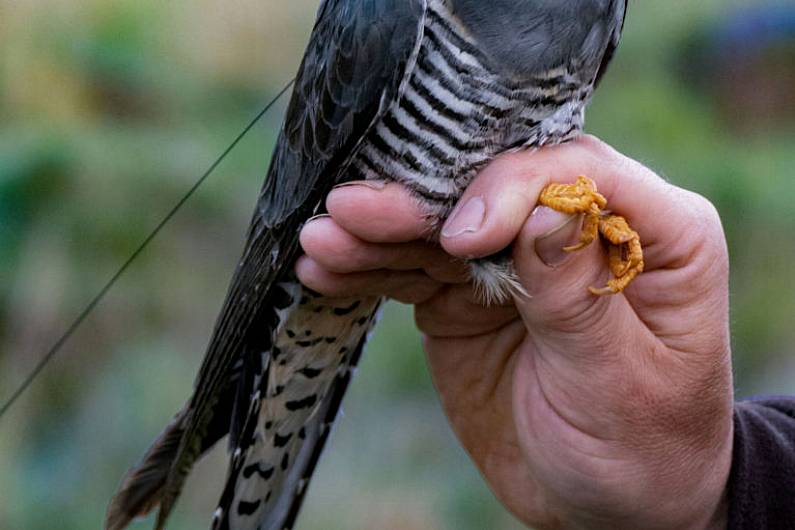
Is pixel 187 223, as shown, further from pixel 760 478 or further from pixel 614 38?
pixel 760 478

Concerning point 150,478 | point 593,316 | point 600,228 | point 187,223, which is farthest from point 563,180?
point 187,223

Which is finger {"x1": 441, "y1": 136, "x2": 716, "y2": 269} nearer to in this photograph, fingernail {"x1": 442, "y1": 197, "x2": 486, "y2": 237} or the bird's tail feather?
fingernail {"x1": 442, "y1": 197, "x2": 486, "y2": 237}

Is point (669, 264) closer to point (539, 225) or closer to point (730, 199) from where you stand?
point (539, 225)

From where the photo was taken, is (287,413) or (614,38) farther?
(287,413)

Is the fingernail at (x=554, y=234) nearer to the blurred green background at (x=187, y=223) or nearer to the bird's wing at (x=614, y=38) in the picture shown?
the bird's wing at (x=614, y=38)

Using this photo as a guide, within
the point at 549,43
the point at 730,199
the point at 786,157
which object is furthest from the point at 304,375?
the point at 786,157

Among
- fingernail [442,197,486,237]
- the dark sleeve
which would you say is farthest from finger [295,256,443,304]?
the dark sleeve
